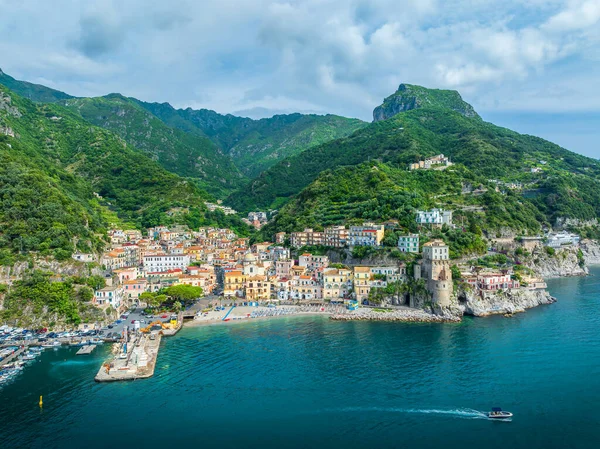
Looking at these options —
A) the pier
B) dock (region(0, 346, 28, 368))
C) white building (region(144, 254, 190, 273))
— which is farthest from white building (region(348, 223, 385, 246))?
dock (region(0, 346, 28, 368))

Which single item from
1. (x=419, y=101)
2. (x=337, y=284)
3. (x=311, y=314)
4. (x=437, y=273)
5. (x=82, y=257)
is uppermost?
(x=419, y=101)

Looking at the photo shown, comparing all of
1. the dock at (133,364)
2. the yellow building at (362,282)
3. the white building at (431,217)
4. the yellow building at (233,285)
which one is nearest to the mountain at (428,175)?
the white building at (431,217)

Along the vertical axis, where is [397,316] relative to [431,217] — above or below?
below

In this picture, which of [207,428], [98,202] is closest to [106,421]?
[207,428]

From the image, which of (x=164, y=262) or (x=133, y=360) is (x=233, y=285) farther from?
(x=133, y=360)

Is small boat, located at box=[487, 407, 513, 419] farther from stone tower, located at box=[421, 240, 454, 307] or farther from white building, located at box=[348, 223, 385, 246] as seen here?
white building, located at box=[348, 223, 385, 246]

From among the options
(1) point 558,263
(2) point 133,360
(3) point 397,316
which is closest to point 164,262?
(2) point 133,360

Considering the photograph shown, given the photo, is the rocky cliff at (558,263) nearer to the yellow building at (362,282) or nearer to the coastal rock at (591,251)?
the coastal rock at (591,251)
